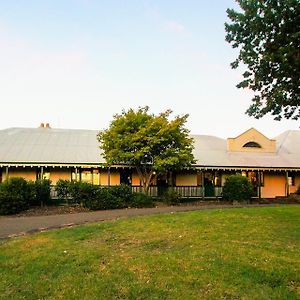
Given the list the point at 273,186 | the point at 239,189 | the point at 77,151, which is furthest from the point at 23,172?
the point at 273,186

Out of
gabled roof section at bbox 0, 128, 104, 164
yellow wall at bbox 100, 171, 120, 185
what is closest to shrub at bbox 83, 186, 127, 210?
gabled roof section at bbox 0, 128, 104, 164

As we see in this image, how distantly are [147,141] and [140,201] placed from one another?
4074 millimetres

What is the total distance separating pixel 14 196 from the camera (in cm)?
1883

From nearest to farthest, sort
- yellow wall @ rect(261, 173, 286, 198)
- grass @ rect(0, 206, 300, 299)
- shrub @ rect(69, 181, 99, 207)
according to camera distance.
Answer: grass @ rect(0, 206, 300, 299) → shrub @ rect(69, 181, 99, 207) → yellow wall @ rect(261, 173, 286, 198)

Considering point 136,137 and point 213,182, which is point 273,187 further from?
point 136,137

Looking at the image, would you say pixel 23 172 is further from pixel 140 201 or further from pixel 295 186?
pixel 295 186

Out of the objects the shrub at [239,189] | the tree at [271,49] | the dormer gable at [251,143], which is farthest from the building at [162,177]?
the tree at [271,49]

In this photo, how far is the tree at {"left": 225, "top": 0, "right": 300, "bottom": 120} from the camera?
11.3 m

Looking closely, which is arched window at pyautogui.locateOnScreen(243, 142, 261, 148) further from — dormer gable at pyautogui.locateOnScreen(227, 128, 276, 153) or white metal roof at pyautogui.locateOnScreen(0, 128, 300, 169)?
white metal roof at pyautogui.locateOnScreen(0, 128, 300, 169)

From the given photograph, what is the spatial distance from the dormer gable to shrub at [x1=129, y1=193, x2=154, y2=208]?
501 inches

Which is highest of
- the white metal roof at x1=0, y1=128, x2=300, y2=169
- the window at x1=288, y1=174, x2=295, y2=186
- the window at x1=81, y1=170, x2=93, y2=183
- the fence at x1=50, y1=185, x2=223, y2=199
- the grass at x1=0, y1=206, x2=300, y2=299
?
the white metal roof at x1=0, y1=128, x2=300, y2=169

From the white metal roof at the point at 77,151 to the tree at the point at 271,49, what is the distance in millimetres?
15013

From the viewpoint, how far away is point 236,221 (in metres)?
12.8

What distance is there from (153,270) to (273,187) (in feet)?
84.8
